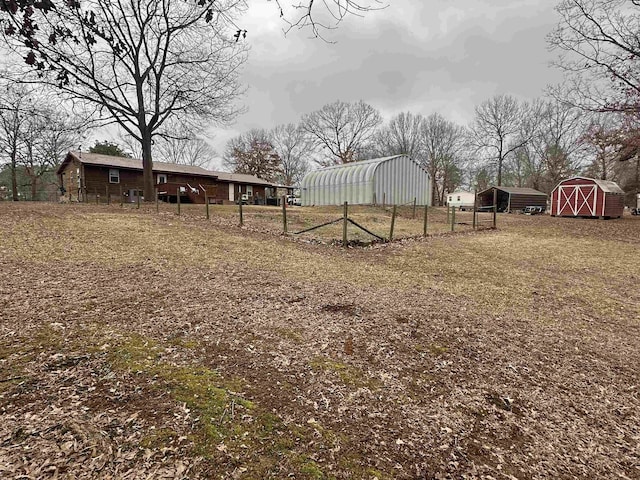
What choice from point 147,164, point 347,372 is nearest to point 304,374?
point 347,372

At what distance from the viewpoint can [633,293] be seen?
215 inches

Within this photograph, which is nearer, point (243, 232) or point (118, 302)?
point (118, 302)

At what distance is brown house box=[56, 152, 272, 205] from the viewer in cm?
2466

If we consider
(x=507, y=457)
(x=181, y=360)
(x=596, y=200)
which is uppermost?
(x=596, y=200)

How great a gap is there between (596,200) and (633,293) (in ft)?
63.3

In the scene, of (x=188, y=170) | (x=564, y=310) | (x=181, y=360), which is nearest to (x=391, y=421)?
(x=181, y=360)

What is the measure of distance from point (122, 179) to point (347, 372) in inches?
1172

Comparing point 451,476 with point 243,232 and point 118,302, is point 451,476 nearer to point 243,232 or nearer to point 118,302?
point 118,302

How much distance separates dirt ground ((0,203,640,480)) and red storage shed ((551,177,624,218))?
18951mm

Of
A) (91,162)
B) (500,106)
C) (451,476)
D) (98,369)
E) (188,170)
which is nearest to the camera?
Answer: (451,476)

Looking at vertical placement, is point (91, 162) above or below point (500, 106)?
below

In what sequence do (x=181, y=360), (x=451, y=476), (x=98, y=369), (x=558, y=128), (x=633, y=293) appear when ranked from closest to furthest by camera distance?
(x=451, y=476) < (x=98, y=369) < (x=181, y=360) < (x=633, y=293) < (x=558, y=128)

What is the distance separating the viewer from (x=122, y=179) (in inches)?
1043

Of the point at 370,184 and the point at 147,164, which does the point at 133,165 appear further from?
the point at 370,184
